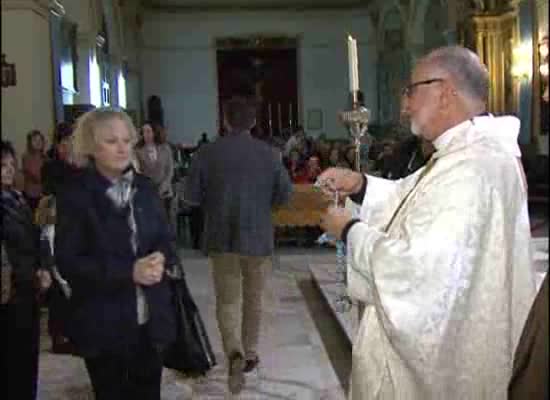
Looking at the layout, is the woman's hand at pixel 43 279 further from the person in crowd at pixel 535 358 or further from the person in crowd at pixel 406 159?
the person in crowd at pixel 406 159

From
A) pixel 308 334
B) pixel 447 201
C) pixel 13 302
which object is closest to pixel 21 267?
pixel 13 302

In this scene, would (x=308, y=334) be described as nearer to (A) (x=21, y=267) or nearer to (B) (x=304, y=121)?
(A) (x=21, y=267)

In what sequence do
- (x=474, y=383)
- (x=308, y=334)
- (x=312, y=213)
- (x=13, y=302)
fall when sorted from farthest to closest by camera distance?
(x=312, y=213) < (x=308, y=334) < (x=474, y=383) < (x=13, y=302)

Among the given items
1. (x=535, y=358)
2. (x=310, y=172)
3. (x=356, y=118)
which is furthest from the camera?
(x=310, y=172)

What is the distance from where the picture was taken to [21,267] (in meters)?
1.51

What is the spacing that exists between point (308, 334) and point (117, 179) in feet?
12.7

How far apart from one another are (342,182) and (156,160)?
0.90m

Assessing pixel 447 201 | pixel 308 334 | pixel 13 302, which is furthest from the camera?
pixel 308 334

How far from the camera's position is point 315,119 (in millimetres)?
19031

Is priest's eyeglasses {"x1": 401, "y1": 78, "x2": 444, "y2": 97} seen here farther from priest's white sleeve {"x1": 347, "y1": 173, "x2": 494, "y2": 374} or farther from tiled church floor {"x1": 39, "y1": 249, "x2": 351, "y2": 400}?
tiled church floor {"x1": 39, "y1": 249, "x2": 351, "y2": 400}

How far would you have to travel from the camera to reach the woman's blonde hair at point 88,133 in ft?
Answer: 5.34

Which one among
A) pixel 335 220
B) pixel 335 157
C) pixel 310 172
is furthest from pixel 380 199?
pixel 310 172

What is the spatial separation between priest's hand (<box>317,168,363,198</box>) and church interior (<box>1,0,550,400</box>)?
526mm

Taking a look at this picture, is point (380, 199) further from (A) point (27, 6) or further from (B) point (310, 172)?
(B) point (310, 172)
